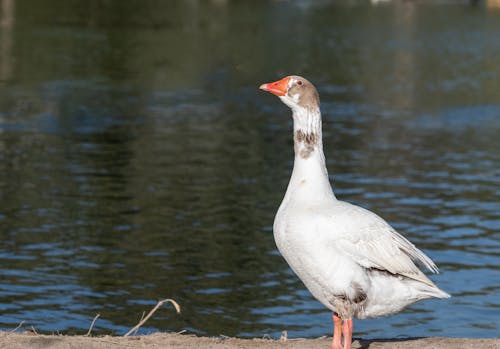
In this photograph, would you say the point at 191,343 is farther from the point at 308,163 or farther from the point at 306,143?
the point at 306,143

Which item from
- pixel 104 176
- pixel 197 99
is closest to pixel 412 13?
pixel 197 99

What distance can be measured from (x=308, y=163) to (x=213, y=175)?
47.4 feet

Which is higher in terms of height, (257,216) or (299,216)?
(299,216)

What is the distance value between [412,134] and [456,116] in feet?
14.0

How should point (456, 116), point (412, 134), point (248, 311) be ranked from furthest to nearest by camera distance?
point (456, 116), point (412, 134), point (248, 311)

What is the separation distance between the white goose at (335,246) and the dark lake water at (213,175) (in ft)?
15.4

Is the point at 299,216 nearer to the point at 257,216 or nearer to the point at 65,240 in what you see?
the point at 65,240

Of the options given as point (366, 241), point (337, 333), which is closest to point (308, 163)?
point (366, 241)

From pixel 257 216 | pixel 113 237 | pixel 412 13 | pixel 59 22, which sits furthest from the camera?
pixel 412 13

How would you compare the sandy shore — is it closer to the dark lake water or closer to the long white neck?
the long white neck

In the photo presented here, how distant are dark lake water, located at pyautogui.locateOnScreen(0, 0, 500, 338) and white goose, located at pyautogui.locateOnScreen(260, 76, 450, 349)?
4.69 metres

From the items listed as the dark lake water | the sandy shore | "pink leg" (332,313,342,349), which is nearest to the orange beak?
"pink leg" (332,313,342,349)

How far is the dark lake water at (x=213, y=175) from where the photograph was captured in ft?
50.2

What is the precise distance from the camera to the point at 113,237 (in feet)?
61.5
